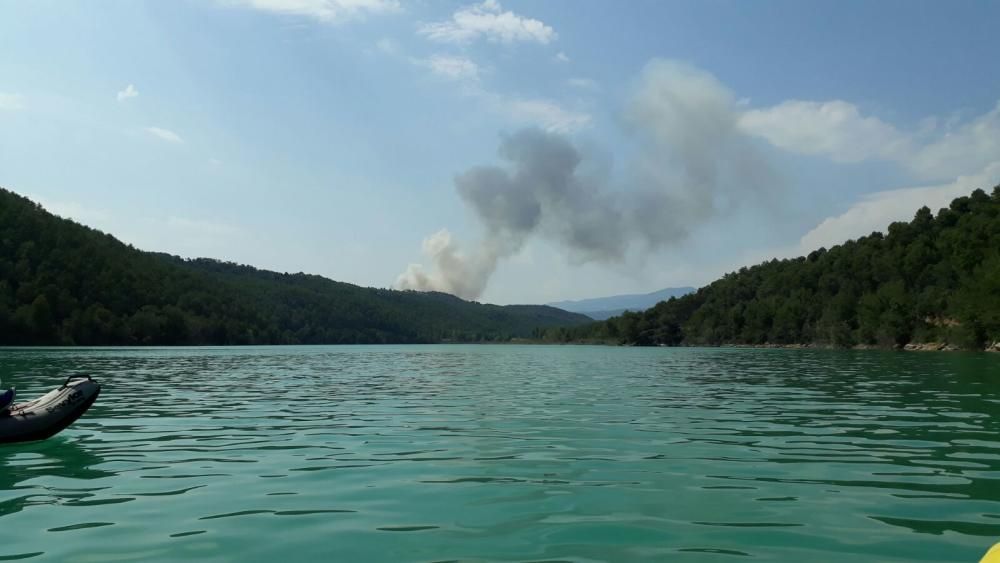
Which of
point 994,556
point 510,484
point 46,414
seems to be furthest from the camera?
point 46,414

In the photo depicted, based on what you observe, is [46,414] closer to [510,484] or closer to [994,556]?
[510,484]

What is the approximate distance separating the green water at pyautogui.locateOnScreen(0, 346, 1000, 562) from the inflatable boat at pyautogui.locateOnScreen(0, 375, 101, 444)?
Result: 752 mm

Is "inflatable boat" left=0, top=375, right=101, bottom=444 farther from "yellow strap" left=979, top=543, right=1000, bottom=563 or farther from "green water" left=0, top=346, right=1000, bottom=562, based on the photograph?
"yellow strap" left=979, top=543, right=1000, bottom=563

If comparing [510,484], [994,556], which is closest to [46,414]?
[510,484]

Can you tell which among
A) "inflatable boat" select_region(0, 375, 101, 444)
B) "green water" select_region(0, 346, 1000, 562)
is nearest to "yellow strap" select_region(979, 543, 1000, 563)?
"green water" select_region(0, 346, 1000, 562)

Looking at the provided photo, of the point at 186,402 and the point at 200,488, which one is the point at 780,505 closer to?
the point at 200,488

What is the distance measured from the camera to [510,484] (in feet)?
49.9

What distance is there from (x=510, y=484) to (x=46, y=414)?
1487 centimetres

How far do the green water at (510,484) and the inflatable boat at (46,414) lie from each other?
752 millimetres

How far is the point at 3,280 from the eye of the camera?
17125cm

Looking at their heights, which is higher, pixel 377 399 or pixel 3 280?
pixel 3 280

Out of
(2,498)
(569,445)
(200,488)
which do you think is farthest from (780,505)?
(2,498)

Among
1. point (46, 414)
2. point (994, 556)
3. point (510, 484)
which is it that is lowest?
point (510, 484)

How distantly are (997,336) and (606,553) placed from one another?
450ft
